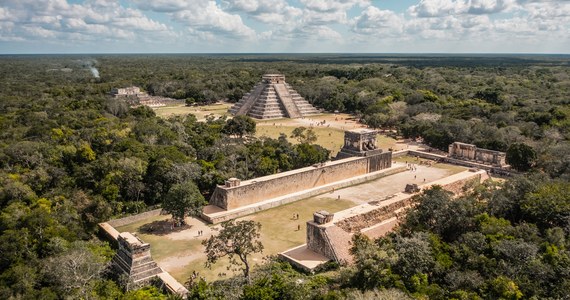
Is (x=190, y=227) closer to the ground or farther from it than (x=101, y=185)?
closer to the ground

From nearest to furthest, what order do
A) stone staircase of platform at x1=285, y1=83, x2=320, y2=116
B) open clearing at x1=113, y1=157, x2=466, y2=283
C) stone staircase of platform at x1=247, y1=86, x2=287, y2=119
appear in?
open clearing at x1=113, y1=157, x2=466, y2=283
stone staircase of platform at x1=247, y1=86, x2=287, y2=119
stone staircase of platform at x1=285, y1=83, x2=320, y2=116

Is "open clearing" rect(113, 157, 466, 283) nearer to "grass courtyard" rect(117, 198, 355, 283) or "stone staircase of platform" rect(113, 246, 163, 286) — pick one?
"grass courtyard" rect(117, 198, 355, 283)

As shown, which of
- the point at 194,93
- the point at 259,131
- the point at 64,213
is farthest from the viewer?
the point at 194,93

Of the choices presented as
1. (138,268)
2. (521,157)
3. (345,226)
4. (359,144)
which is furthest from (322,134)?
(138,268)

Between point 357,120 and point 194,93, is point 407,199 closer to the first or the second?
point 357,120

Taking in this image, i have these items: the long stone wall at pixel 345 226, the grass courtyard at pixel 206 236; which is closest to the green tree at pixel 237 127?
the grass courtyard at pixel 206 236

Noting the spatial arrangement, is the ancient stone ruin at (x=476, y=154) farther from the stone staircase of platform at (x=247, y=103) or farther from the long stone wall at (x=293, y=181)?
the stone staircase of platform at (x=247, y=103)

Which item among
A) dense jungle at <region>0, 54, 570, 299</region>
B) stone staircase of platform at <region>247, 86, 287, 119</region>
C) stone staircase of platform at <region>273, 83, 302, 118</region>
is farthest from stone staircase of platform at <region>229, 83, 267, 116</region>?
dense jungle at <region>0, 54, 570, 299</region>

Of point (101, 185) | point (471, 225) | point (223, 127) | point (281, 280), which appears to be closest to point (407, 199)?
point (471, 225)
